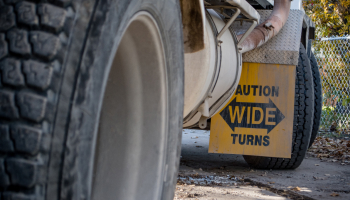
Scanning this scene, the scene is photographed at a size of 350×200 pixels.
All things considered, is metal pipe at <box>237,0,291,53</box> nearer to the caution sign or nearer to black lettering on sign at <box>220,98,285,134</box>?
the caution sign

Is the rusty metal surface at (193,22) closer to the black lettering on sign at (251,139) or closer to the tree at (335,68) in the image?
the black lettering on sign at (251,139)

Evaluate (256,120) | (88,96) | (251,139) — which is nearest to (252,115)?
(256,120)

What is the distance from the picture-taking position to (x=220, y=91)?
245cm

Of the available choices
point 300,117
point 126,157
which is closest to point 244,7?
point 126,157

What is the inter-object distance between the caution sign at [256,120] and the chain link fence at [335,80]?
17.7 ft

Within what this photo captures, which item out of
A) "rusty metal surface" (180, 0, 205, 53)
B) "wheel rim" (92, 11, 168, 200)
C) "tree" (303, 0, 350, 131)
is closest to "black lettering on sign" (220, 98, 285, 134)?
"rusty metal surface" (180, 0, 205, 53)

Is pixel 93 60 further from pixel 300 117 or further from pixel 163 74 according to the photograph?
pixel 300 117

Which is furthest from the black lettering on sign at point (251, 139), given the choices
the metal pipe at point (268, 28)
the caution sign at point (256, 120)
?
the metal pipe at point (268, 28)

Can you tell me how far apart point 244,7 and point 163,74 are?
1209mm

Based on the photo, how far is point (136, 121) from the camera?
1106 mm

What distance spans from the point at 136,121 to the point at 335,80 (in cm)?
793

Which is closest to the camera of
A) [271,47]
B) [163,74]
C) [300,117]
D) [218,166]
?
[163,74]

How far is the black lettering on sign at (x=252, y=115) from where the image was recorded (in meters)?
3.05

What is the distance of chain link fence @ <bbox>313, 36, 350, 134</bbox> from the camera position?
26.1ft
